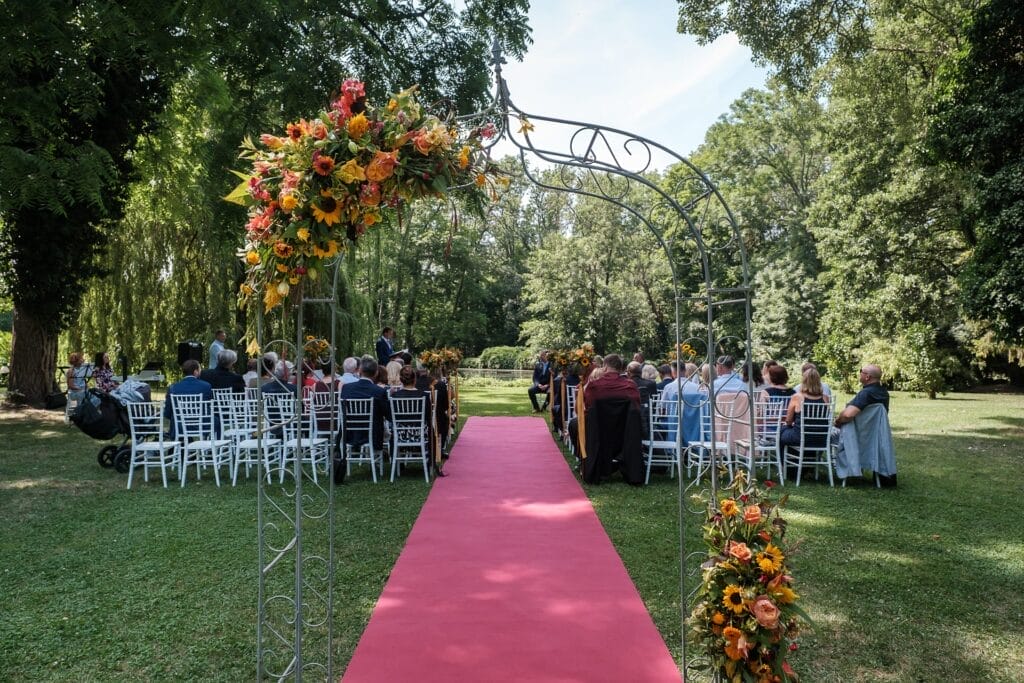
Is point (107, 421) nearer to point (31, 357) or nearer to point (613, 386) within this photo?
point (613, 386)

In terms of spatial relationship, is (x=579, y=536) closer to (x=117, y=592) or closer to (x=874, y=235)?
(x=117, y=592)

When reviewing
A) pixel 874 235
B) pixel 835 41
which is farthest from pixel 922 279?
pixel 835 41

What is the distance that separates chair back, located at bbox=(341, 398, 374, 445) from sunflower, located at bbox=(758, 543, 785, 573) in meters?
6.10

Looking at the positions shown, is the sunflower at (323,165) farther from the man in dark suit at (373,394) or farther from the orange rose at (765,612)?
the man in dark suit at (373,394)

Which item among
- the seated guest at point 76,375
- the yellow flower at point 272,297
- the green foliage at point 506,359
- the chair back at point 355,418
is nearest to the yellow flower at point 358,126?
the yellow flower at point 272,297

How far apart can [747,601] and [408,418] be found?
19.8ft

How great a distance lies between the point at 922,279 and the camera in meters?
20.6

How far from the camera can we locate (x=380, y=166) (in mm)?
2775

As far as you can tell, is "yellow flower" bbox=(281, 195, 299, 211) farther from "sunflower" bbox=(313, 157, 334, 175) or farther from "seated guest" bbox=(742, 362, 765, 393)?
"seated guest" bbox=(742, 362, 765, 393)

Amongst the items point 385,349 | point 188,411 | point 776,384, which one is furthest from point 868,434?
point 188,411

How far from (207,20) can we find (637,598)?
6592 mm

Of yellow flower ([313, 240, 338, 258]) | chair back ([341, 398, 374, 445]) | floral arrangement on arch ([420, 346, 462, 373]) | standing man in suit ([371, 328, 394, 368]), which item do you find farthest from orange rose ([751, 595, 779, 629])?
standing man in suit ([371, 328, 394, 368])

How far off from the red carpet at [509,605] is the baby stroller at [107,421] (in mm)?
4441

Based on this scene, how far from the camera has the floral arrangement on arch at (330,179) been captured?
2.78 m
